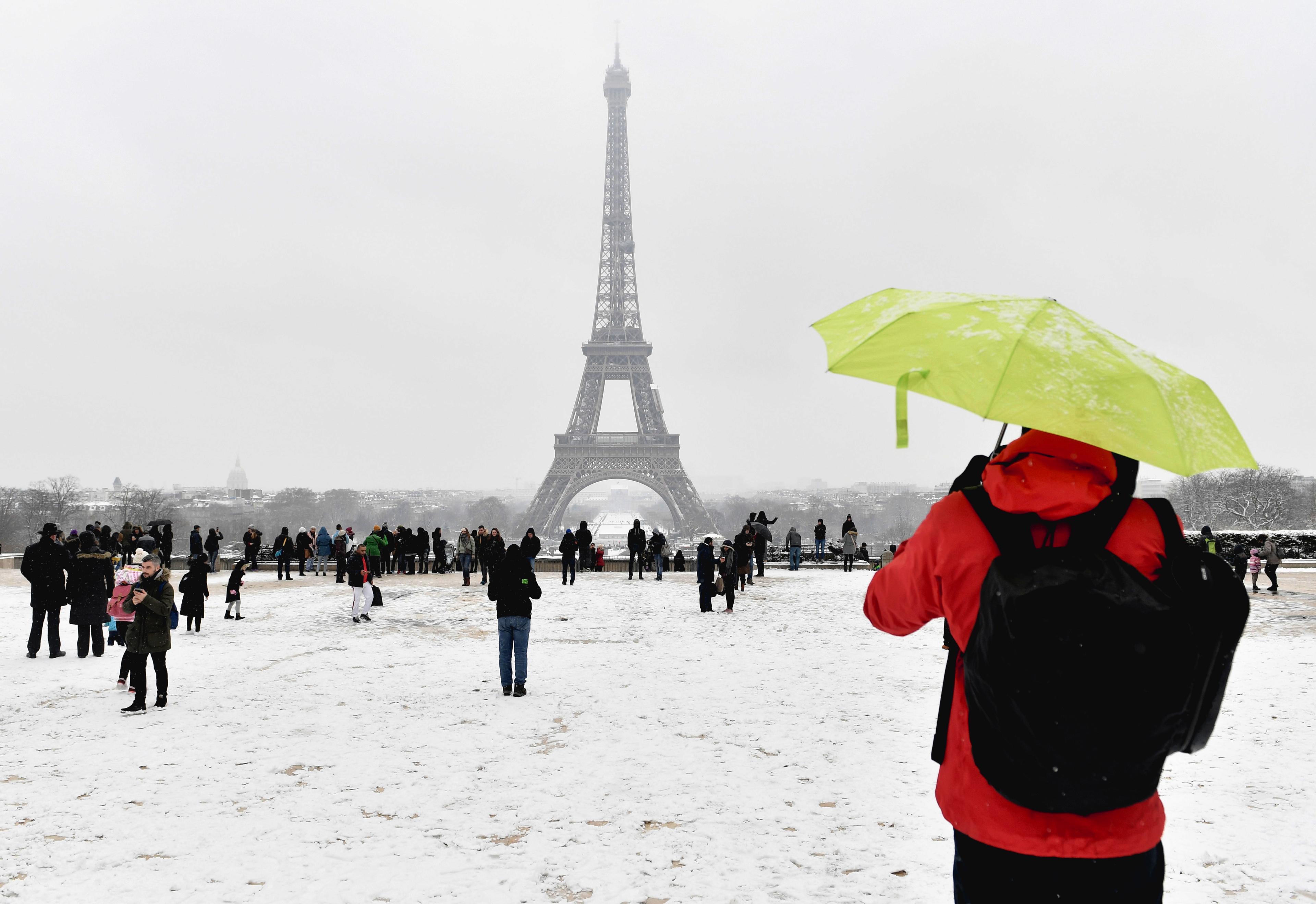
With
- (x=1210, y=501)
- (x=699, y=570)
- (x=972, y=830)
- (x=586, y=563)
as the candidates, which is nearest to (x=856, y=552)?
(x=586, y=563)

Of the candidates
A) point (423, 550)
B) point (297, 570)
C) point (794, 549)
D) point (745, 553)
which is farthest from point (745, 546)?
point (297, 570)

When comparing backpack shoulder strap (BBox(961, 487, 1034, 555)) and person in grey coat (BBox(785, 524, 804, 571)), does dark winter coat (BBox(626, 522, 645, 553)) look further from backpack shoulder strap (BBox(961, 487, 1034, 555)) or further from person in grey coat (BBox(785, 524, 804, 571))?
backpack shoulder strap (BBox(961, 487, 1034, 555))

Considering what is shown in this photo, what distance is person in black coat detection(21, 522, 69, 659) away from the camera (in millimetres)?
9594

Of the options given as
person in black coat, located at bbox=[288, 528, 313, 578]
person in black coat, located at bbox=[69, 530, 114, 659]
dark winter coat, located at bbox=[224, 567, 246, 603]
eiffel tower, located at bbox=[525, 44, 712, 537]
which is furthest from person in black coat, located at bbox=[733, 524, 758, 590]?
eiffel tower, located at bbox=[525, 44, 712, 537]

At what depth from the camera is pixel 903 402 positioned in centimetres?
225

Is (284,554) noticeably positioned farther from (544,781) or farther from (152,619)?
(544,781)

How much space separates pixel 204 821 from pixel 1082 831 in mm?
5036

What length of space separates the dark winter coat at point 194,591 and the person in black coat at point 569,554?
7709 mm

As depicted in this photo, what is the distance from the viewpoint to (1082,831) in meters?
1.96

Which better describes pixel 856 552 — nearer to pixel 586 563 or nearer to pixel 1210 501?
pixel 586 563

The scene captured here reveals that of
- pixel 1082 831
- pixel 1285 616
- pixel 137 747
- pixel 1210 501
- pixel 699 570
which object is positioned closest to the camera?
pixel 1082 831

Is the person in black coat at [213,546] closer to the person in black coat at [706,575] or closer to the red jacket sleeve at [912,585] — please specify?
the person in black coat at [706,575]

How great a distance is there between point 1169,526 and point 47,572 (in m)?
11.4

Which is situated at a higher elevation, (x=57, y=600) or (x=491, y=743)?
(x=57, y=600)
